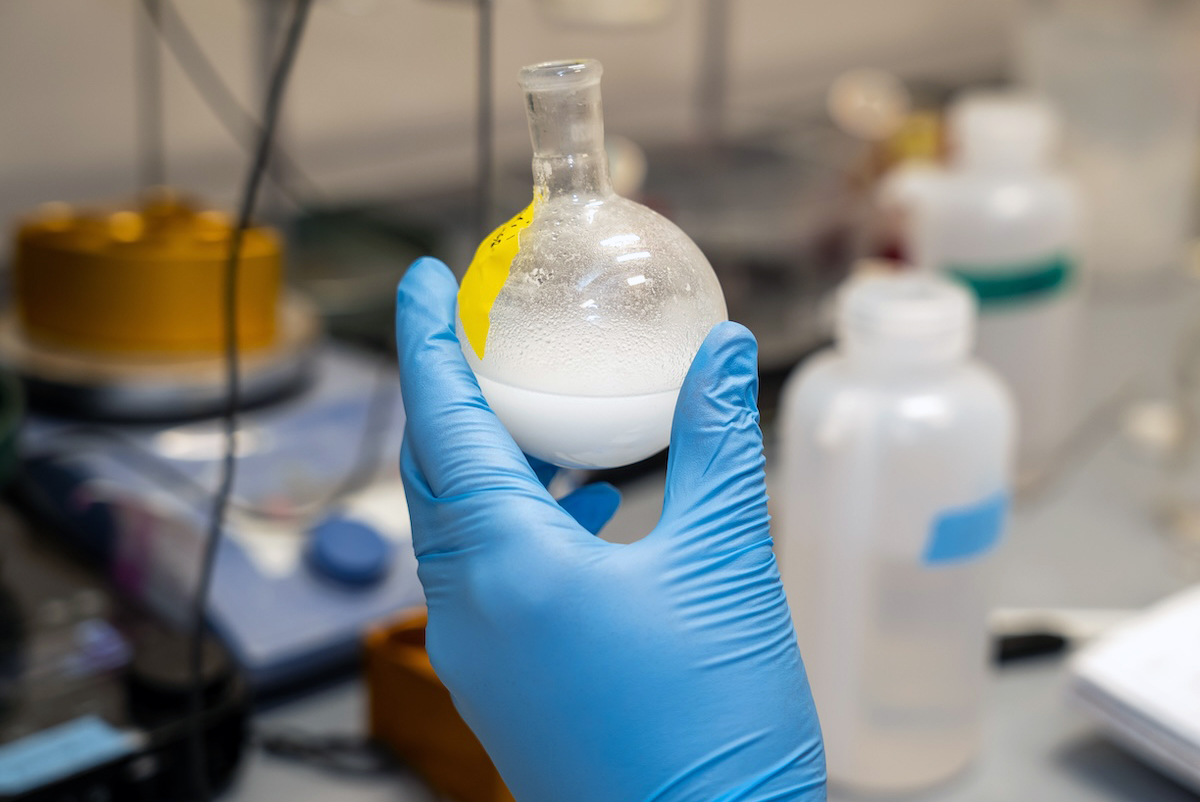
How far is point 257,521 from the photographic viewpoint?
101cm

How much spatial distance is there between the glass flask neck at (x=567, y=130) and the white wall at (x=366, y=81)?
20.4 inches

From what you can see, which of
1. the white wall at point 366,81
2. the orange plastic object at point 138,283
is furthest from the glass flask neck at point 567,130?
the orange plastic object at point 138,283

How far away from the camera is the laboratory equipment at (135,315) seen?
45.0 inches

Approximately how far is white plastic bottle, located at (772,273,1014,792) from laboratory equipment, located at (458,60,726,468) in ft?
0.84

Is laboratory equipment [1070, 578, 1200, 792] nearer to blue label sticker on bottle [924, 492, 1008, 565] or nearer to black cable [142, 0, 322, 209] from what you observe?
blue label sticker on bottle [924, 492, 1008, 565]

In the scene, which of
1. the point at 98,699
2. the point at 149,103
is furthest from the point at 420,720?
the point at 149,103

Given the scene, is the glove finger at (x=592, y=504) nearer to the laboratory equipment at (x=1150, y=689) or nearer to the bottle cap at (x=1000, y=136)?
the laboratory equipment at (x=1150, y=689)

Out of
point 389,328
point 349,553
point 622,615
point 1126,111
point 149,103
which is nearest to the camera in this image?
point 622,615

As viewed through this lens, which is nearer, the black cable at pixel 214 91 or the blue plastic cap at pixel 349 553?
the blue plastic cap at pixel 349 553

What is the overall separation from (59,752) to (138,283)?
1.74 ft

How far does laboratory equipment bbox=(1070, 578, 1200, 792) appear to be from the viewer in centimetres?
80

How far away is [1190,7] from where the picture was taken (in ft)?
5.49

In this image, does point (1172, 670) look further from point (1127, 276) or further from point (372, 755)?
point (1127, 276)

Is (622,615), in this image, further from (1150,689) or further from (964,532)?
(1150,689)
